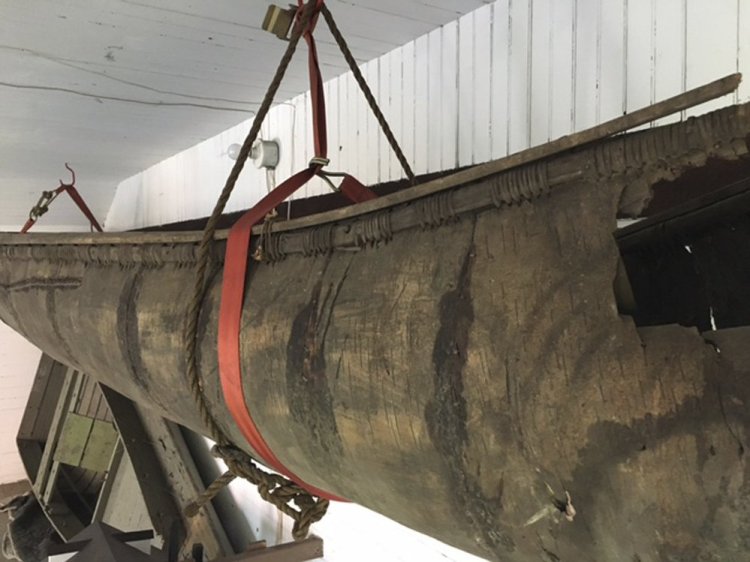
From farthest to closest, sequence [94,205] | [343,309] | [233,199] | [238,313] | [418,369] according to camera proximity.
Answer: [94,205]
[233,199]
[238,313]
[343,309]
[418,369]

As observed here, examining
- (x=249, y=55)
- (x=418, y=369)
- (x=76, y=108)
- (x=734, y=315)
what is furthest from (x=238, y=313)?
(x=76, y=108)

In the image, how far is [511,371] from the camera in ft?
1.79

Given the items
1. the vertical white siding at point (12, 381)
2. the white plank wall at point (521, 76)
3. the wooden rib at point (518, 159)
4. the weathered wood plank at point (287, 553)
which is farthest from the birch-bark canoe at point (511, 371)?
the vertical white siding at point (12, 381)

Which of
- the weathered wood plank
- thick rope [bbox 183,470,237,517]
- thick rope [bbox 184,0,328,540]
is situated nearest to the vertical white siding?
the weathered wood plank

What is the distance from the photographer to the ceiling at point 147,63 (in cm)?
134

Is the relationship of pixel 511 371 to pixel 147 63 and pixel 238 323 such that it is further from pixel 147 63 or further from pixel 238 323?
pixel 147 63

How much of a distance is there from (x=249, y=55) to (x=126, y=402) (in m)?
1.93

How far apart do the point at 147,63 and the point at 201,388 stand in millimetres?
1113

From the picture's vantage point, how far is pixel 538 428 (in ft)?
1.73

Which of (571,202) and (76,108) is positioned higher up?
(76,108)

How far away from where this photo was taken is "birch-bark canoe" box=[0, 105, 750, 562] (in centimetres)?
46

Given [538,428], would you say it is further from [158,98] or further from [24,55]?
[158,98]

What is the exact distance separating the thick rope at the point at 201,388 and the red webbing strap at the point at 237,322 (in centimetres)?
3

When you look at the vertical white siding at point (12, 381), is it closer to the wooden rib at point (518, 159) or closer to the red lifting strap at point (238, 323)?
the wooden rib at point (518, 159)
